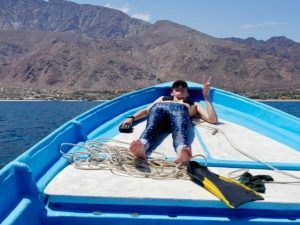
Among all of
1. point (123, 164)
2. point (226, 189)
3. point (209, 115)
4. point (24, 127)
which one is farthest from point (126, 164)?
point (24, 127)

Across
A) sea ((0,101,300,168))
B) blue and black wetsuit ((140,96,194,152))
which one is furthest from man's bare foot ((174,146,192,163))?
sea ((0,101,300,168))

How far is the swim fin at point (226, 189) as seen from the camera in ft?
9.45

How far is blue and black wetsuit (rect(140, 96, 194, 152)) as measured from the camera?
15.6 ft

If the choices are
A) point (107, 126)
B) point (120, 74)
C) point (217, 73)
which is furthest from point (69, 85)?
point (107, 126)

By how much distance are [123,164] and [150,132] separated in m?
1.07

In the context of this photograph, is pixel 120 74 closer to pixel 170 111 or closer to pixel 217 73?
pixel 217 73

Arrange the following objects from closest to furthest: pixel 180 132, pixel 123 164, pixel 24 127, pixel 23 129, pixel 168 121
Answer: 1. pixel 123 164
2. pixel 180 132
3. pixel 168 121
4. pixel 23 129
5. pixel 24 127

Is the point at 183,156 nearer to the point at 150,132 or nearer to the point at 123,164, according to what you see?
the point at 123,164

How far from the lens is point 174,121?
5070 millimetres

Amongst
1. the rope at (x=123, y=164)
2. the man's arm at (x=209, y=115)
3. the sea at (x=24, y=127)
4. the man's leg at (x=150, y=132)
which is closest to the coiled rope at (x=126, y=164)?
the rope at (x=123, y=164)

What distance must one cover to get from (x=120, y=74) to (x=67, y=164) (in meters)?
167

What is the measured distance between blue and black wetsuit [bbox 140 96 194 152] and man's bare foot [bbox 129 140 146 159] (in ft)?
2.20

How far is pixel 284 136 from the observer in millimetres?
5883

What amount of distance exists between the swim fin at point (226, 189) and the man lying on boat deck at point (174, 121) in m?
0.53
